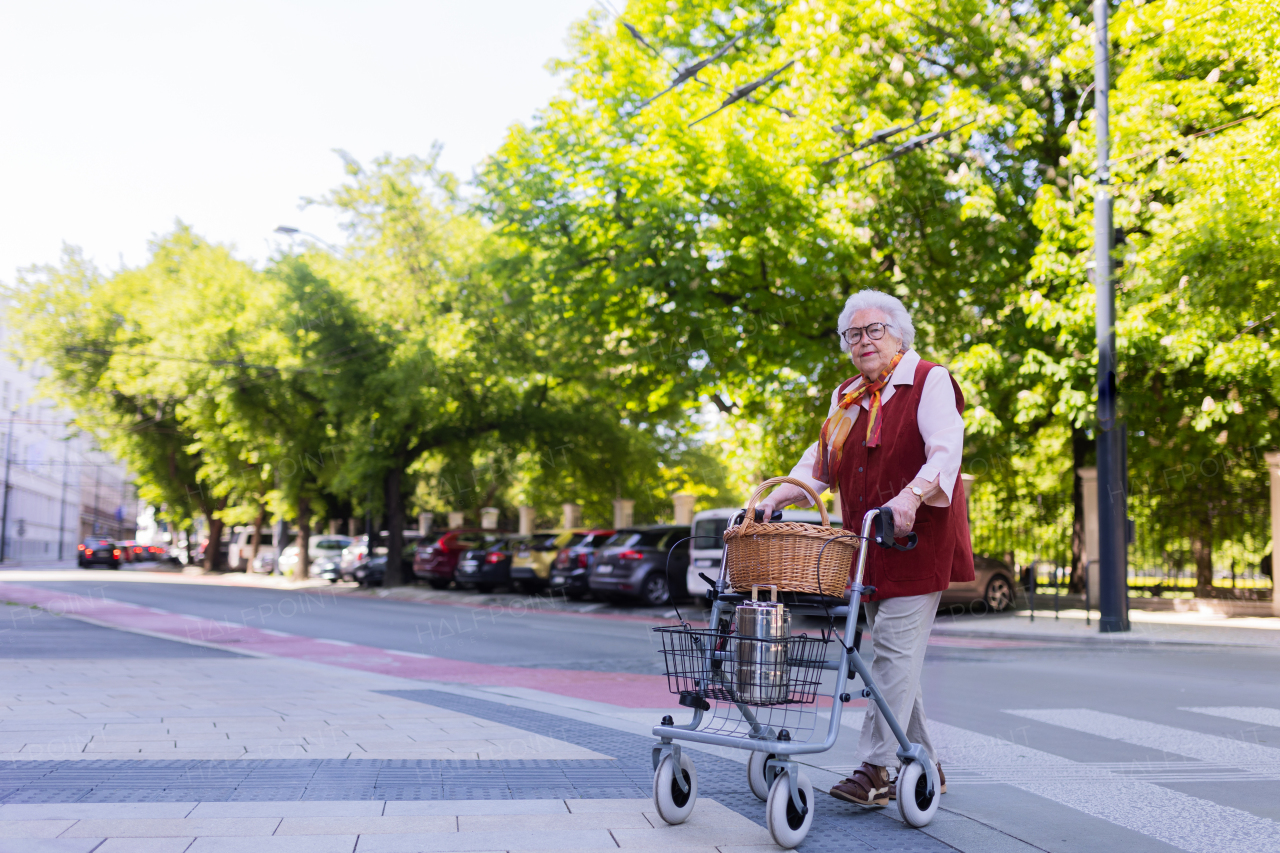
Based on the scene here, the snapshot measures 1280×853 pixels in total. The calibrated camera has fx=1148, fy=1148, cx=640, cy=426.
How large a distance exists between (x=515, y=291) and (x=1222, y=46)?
1176 centimetres

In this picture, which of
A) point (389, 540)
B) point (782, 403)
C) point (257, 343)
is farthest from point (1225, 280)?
point (257, 343)

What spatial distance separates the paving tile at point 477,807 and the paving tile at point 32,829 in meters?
1.08

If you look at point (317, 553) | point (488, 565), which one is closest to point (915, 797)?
point (488, 565)

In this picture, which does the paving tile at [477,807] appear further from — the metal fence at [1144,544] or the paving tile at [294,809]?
the metal fence at [1144,544]

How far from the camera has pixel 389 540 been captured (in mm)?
33562

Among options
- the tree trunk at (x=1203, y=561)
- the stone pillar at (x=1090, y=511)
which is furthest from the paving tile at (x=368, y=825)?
the stone pillar at (x=1090, y=511)

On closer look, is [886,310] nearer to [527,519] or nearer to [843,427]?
[843,427]

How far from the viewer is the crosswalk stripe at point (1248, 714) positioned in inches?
290

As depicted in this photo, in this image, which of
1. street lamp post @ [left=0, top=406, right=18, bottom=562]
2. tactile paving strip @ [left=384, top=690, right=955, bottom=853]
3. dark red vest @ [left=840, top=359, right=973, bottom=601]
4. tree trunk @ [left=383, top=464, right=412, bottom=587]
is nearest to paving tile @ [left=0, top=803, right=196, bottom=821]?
tactile paving strip @ [left=384, top=690, right=955, bottom=853]

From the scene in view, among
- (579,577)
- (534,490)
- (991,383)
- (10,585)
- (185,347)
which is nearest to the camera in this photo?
(991,383)

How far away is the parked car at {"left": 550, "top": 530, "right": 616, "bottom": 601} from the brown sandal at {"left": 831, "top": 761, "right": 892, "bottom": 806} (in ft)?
61.9

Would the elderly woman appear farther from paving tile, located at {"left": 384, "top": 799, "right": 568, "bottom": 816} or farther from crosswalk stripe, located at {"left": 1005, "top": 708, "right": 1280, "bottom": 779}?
crosswalk stripe, located at {"left": 1005, "top": 708, "right": 1280, "bottom": 779}

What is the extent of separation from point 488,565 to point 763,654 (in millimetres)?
24709

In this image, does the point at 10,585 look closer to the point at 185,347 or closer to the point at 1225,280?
the point at 185,347
